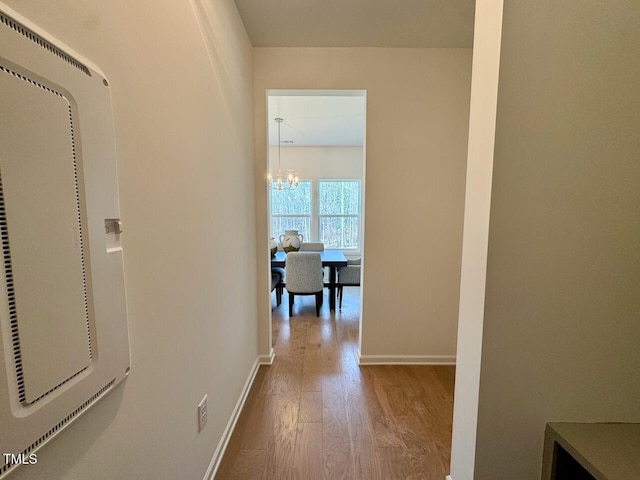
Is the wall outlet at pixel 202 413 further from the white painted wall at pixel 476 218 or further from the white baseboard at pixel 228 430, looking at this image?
the white painted wall at pixel 476 218

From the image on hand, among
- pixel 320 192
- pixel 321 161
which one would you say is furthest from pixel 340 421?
pixel 321 161

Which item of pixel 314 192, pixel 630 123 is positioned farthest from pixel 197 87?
pixel 314 192

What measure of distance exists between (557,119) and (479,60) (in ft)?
1.14

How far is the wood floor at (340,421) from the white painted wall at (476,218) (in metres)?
0.49

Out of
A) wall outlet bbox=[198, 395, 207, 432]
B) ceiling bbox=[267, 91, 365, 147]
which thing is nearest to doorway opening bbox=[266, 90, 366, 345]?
ceiling bbox=[267, 91, 365, 147]

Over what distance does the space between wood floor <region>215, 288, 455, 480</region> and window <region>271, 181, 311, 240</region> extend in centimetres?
384

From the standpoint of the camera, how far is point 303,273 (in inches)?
145

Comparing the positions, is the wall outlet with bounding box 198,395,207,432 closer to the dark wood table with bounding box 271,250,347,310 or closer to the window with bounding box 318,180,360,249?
the dark wood table with bounding box 271,250,347,310

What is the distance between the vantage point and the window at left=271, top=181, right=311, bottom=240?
21.1ft

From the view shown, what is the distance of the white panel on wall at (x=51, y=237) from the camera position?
0.49 m

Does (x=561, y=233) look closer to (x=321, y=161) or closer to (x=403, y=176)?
(x=403, y=176)

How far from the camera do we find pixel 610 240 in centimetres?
102

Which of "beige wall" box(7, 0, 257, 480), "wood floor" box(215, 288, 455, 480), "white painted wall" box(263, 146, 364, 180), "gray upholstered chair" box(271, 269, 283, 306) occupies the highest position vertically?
"white painted wall" box(263, 146, 364, 180)

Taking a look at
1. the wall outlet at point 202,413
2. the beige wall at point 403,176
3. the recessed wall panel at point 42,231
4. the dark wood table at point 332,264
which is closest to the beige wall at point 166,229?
the wall outlet at point 202,413
